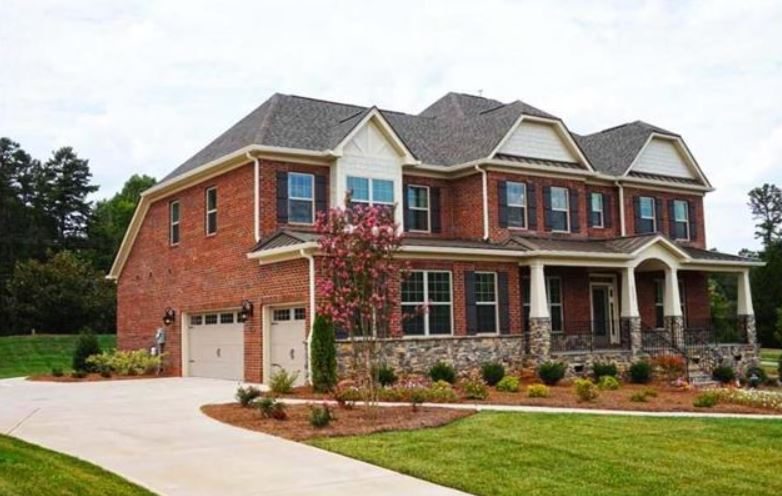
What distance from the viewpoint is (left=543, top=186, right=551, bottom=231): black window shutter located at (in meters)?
26.2

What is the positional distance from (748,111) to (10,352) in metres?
31.0

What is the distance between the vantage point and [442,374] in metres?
20.1

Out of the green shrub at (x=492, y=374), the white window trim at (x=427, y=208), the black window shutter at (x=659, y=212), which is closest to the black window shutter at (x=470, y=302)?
the green shrub at (x=492, y=374)

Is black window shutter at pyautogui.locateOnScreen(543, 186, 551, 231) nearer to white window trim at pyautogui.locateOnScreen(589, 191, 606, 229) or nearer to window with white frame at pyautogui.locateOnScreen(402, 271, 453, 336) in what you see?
white window trim at pyautogui.locateOnScreen(589, 191, 606, 229)

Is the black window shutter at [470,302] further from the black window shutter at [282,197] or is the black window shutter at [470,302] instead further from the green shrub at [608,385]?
the black window shutter at [282,197]

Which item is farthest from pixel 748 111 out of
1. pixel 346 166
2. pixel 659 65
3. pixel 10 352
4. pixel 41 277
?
pixel 41 277

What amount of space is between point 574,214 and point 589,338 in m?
4.62

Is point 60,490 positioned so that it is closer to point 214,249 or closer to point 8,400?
point 8,400

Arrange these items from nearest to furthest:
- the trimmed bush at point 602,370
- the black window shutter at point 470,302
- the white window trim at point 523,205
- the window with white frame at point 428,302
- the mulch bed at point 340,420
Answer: the mulch bed at point 340,420 < the window with white frame at point 428,302 < the black window shutter at point 470,302 < the trimmed bush at point 602,370 < the white window trim at point 523,205

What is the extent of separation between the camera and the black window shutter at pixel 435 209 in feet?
83.8

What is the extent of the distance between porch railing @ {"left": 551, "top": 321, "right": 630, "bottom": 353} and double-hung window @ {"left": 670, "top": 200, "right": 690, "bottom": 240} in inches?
207

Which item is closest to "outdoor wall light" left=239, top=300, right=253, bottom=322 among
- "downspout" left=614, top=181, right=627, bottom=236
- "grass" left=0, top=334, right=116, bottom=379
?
"grass" left=0, top=334, right=116, bottom=379

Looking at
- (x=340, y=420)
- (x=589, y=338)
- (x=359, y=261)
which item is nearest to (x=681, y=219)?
(x=589, y=338)

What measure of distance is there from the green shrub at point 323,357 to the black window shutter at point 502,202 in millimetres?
8549
